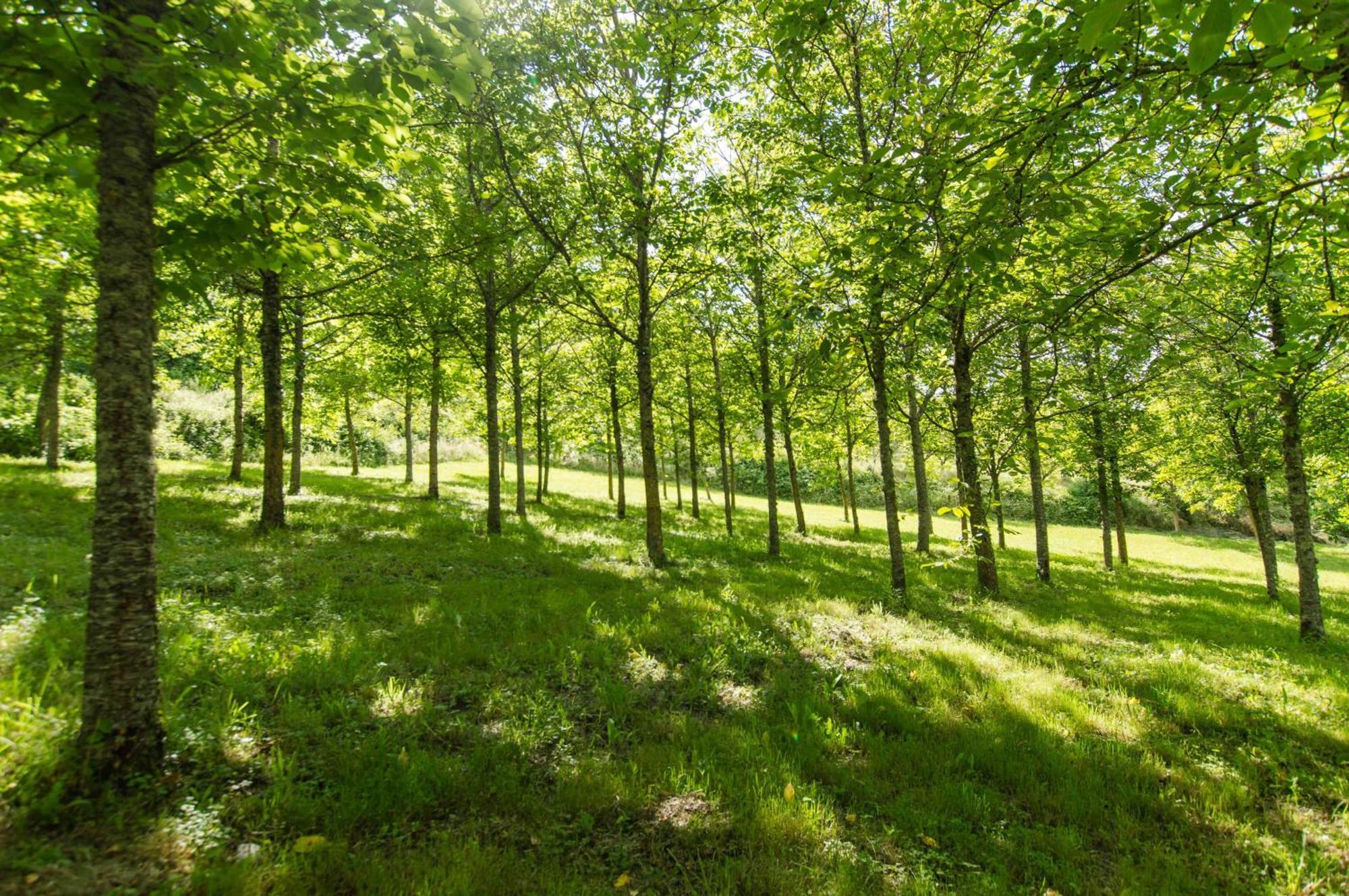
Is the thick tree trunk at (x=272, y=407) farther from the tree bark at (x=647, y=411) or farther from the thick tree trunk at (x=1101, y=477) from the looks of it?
the thick tree trunk at (x=1101, y=477)

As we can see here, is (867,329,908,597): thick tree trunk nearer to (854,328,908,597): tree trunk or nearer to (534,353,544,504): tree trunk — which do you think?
(854,328,908,597): tree trunk

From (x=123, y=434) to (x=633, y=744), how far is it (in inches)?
173

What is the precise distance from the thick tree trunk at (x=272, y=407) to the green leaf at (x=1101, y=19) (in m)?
13.3

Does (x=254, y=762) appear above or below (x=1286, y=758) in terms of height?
above

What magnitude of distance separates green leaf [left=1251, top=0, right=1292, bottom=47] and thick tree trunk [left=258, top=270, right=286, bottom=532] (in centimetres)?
1374

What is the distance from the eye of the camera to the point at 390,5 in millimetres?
3291

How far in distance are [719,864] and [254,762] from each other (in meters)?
3.40

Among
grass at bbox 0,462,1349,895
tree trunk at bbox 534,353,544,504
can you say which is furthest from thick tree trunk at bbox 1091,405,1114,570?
tree trunk at bbox 534,353,544,504

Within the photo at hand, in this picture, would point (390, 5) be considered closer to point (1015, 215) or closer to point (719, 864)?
point (1015, 215)

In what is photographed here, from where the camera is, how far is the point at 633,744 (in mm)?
4871

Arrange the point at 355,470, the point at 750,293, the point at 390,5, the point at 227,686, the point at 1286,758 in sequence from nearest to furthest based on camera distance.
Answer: the point at 390,5
the point at 227,686
the point at 1286,758
the point at 750,293
the point at 355,470

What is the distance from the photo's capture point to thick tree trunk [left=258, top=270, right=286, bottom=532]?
1111cm

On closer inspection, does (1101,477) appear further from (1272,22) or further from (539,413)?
(1272,22)

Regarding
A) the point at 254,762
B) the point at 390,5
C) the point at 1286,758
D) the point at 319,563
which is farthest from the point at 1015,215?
the point at 319,563
